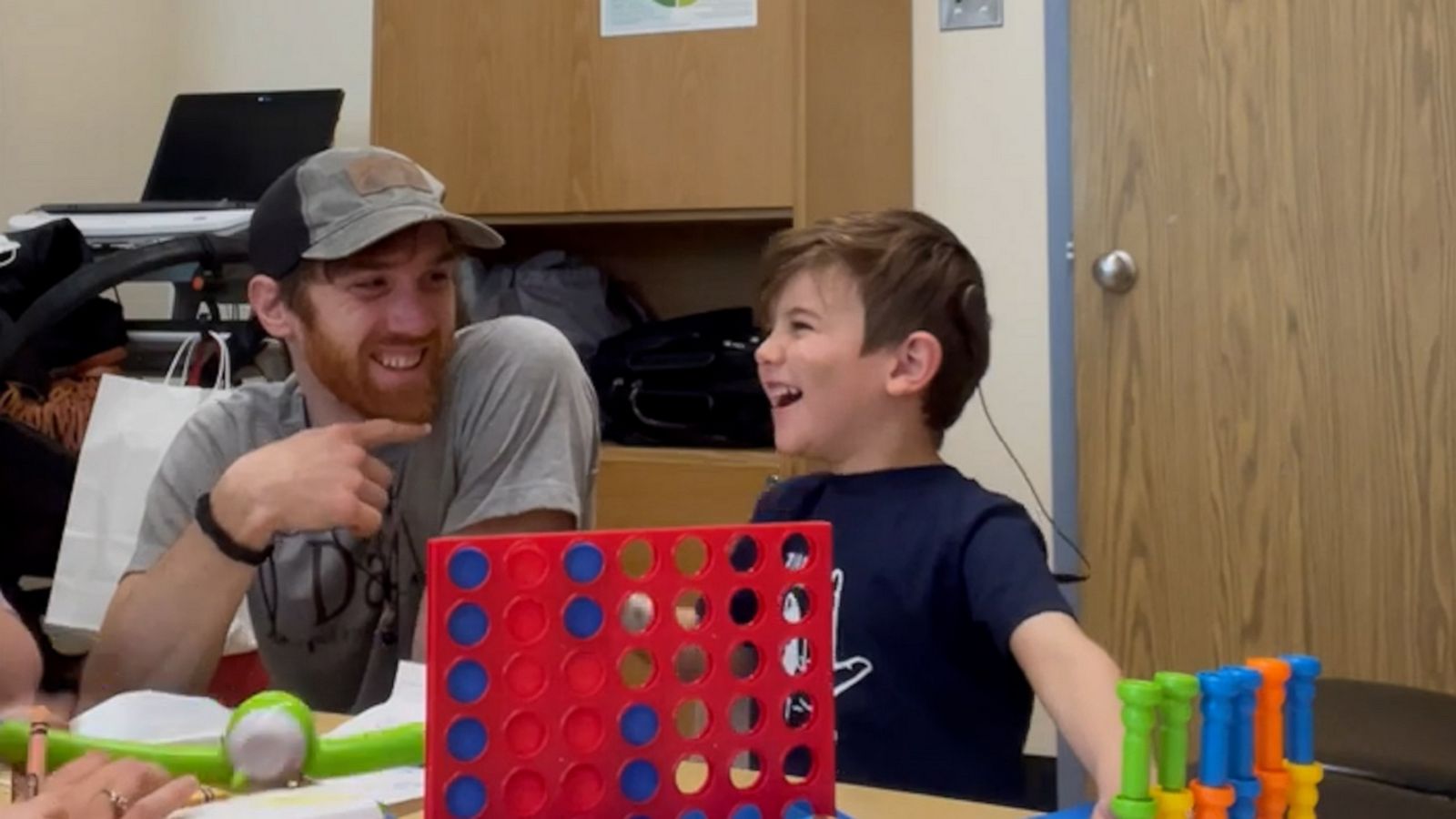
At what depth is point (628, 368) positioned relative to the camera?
2.42 metres

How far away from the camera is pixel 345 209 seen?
134 cm

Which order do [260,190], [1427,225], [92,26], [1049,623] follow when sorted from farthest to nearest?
[92,26] < [260,190] < [1427,225] < [1049,623]

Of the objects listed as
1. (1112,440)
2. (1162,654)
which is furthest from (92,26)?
(1162,654)

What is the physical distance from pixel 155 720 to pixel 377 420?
0.42m

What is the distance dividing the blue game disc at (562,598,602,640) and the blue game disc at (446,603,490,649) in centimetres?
4

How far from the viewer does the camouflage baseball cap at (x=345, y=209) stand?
1330 mm

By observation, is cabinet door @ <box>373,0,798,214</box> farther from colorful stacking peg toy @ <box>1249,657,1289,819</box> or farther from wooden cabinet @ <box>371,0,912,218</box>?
colorful stacking peg toy @ <box>1249,657,1289,819</box>

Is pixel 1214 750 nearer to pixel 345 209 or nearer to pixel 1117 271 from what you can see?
pixel 345 209

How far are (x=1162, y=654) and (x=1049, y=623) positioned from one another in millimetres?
1506

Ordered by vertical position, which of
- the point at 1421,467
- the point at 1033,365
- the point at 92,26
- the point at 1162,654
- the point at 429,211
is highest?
the point at 92,26

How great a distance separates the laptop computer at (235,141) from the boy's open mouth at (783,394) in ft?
5.27

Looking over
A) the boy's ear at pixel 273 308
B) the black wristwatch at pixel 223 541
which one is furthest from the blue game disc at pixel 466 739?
the boy's ear at pixel 273 308

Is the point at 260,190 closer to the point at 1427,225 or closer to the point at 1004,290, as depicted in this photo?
the point at 1004,290

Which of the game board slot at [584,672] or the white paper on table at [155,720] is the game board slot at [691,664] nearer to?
the game board slot at [584,672]
